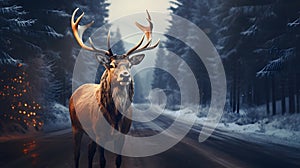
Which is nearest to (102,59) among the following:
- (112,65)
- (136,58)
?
(112,65)

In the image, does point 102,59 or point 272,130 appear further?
point 272,130

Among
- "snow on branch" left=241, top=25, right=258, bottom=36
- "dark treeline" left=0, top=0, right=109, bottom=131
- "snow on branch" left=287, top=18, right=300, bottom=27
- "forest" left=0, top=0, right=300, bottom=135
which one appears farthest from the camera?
"snow on branch" left=241, top=25, right=258, bottom=36

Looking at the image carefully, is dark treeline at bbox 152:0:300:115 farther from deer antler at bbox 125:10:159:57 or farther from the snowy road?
deer antler at bbox 125:10:159:57

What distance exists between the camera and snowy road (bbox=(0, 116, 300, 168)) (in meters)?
7.71

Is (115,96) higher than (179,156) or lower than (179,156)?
higher

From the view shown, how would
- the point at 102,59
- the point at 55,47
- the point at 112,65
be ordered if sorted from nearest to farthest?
the point at 112,65 < the point at 102,59 < the point at 55,47

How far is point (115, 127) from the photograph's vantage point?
5.67 m

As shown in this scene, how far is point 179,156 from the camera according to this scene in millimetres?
9102

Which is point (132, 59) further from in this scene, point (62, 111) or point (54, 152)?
point (62, 111)

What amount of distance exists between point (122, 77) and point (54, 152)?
17.3 ft

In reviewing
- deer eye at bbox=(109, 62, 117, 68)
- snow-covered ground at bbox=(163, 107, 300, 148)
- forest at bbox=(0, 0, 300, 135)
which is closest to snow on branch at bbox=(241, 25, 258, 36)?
forest at bbox=(0, 0, 300, 135)

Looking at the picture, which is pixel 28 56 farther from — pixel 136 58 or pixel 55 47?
pixel 136 58

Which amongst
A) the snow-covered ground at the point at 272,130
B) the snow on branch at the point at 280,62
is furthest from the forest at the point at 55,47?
the snow-covered ground at the point at 272,130

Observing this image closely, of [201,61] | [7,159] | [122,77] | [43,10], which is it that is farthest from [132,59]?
[201,61]
